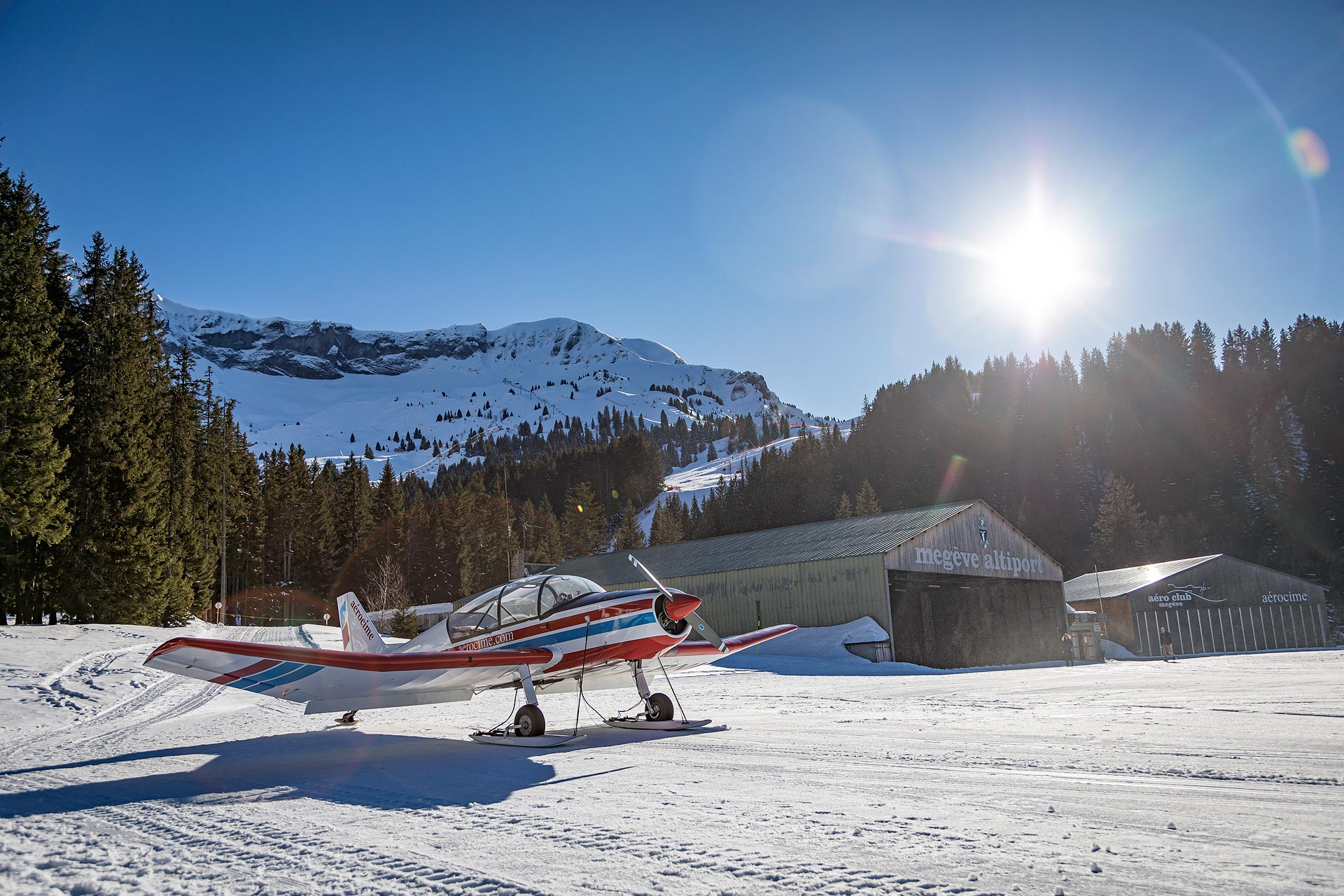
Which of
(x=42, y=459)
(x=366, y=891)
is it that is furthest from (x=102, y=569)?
(x=366, y=891)

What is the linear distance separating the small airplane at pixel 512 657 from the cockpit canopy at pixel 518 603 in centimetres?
2

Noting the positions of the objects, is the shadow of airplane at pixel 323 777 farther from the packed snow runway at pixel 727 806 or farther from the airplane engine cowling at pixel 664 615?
the airplane engine cowling at pixel 664 615

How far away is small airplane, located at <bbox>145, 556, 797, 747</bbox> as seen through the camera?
9734mm

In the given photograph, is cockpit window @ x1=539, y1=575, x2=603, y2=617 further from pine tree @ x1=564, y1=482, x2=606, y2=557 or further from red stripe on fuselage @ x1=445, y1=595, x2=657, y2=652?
pine tree @ x1=564, y1=482, x2=606, y2=557

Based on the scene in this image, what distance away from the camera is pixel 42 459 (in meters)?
23.5

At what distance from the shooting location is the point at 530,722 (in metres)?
10.9

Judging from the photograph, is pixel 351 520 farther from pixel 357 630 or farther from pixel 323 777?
pixel 323 777

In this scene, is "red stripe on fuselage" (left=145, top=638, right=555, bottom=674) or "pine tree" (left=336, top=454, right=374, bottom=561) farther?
"pine tree" (left=336, top=454, right=374, bottom=561)

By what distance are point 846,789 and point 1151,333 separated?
120m

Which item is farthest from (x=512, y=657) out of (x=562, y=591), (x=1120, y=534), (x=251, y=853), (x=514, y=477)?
(x=514, y=477)

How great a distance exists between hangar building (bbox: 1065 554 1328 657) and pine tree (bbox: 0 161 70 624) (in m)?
51.5

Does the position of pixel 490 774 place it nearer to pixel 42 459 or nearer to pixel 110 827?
pixel 110 827

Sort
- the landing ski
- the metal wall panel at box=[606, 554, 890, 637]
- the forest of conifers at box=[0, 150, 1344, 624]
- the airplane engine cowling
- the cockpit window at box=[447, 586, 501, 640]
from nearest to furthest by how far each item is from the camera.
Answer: the airplane engine cowling → the landing ski → the cockpit window at box=[447, 586, 501, 640] → the forest of conifers at box=[0, 150, 1344, 624] → the metal wall panel at box=[606, 554, 890, 637]

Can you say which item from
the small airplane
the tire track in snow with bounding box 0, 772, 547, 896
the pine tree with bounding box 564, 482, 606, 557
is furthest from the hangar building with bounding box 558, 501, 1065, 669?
the pine tree with bounding box 564, 482, 606, 557
